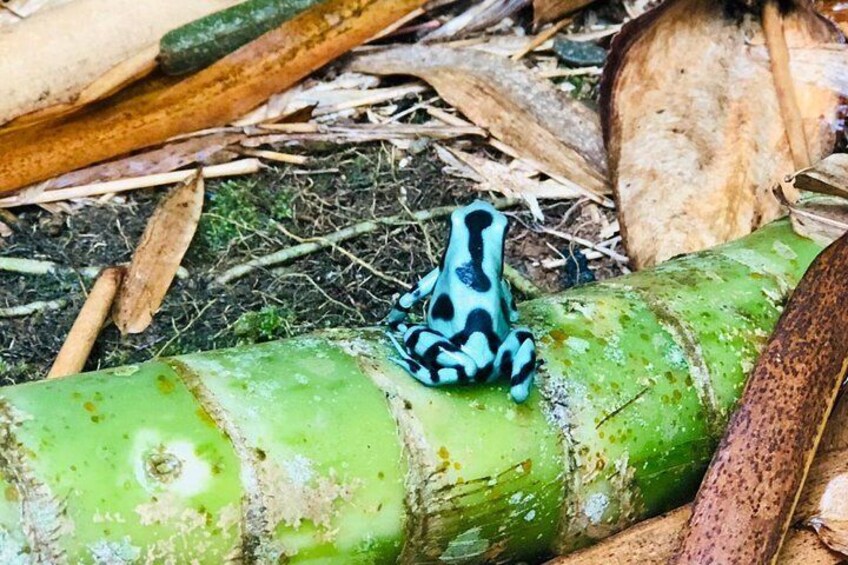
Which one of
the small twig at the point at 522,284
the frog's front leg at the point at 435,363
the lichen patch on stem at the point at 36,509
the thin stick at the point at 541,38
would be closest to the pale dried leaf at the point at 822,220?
the small twig at the point at 522,284

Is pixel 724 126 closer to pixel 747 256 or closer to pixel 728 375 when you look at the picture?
pixel 747 256

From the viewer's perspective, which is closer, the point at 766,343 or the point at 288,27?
the point at 766,343

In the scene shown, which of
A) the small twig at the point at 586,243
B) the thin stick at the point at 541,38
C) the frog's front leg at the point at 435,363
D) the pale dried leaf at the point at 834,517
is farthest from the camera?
the thin stick at the point at 541,38

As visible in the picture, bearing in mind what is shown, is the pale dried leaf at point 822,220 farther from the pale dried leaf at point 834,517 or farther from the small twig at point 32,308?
the small twig at point 32,308

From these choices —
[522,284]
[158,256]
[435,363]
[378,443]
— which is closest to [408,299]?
[435,363]

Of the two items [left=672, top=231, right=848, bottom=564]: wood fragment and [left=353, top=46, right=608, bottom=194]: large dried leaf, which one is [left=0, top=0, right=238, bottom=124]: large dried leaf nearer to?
[left=353, top=46, right=608, bottom=194]: large dried leaf

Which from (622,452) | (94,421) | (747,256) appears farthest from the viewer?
(747,256)

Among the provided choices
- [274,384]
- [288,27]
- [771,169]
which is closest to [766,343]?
[771,169]
